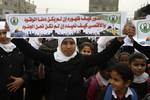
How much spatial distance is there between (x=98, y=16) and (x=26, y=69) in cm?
123

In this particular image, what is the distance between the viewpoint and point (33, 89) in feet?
18.8

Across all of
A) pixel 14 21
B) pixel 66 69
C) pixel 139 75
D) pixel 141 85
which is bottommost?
pixel 141 85

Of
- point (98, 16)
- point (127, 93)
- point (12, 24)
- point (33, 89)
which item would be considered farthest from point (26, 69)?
point (127, 93)

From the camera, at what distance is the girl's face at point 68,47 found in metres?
4.84

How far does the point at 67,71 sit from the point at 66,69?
0.09 ft

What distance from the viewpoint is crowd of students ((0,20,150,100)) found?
486cm

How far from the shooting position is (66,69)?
4840 millimetres

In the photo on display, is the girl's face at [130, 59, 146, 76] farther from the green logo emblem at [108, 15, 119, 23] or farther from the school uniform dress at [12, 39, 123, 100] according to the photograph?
the green logo emblem at [108, 15, 119, 23]

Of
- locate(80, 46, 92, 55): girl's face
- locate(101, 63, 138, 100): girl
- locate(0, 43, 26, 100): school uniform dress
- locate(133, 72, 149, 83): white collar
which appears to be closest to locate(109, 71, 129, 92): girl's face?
locate(101, 63, 138, 100): girl

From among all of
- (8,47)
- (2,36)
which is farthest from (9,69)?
(2,36)

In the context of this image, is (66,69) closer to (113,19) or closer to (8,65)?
(113,19)

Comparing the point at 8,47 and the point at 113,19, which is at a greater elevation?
the point at 113,19

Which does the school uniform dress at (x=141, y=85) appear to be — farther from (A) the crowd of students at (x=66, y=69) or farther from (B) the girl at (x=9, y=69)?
(B) the girl at (x=9, y=69)

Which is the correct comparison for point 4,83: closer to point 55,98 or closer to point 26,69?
point 26,69
